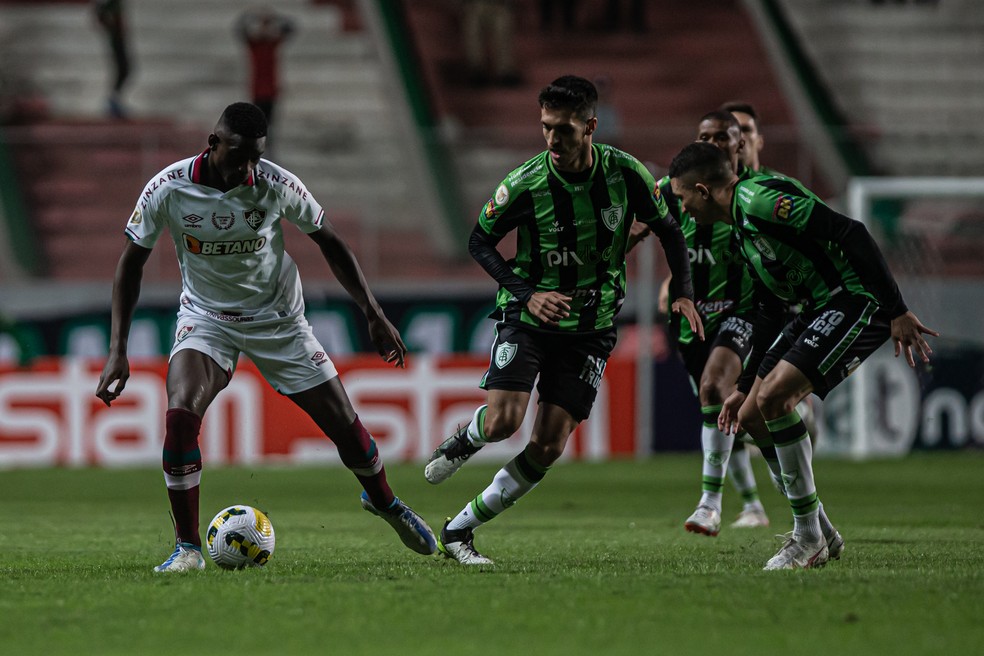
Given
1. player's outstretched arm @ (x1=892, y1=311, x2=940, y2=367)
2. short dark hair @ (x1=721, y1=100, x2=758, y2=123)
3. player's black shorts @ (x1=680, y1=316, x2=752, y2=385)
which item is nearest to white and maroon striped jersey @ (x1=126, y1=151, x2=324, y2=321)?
player's outstretched arm @ (x1=892, y1=311, x2=940, y2=367)

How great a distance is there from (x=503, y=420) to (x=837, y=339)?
1.49m

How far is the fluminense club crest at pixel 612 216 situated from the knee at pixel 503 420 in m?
0.93

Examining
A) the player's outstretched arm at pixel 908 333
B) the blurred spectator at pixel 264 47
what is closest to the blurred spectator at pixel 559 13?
the blurred spectator at pixel 264 47

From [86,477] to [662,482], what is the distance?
213 inches

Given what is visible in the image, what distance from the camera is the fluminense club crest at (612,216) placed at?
6.88m

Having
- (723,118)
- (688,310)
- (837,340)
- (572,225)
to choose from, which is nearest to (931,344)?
(723,118)

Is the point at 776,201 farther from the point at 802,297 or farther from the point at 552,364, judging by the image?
the point at 552,364

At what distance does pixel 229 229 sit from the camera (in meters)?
6.59

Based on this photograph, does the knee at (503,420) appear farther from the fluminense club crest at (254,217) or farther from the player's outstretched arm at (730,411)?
the fluminense club crest at (254,217)

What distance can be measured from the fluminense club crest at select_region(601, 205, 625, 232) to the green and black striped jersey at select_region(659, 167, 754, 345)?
6.71 ft

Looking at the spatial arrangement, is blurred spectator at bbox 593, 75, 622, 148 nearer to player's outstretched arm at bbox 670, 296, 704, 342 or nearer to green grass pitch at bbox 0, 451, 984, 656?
green grass pitch at bbox 0, 451, 984, 656

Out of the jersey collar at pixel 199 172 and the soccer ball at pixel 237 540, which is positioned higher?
the jersey collar at pixel 199 172

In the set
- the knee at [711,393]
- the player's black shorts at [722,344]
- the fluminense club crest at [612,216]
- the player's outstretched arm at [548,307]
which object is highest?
the fluminense club crest at [612,216]

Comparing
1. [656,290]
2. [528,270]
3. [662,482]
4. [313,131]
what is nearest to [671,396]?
[656,290]
